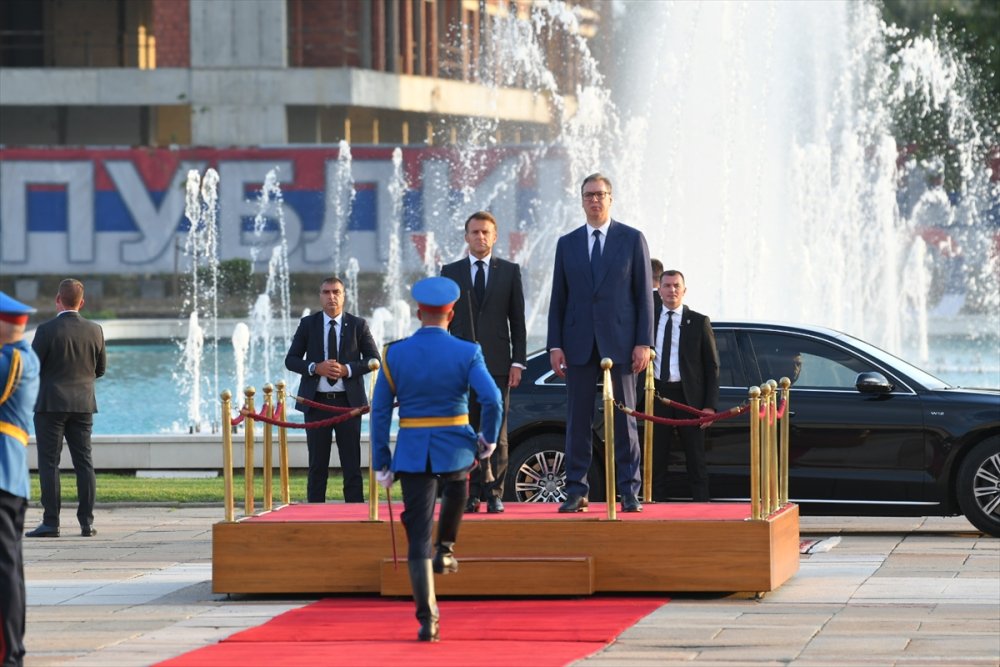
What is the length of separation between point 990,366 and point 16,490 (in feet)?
82.6

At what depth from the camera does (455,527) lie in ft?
31.5

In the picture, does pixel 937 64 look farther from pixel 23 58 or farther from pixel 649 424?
pixel 649 424

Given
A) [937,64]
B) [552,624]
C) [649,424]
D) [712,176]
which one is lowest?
[552,624]

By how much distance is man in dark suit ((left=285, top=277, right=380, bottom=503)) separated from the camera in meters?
13.4

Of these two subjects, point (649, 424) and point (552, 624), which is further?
point (649, 424)

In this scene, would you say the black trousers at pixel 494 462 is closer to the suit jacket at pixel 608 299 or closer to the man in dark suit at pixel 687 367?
the suit jacket at pixel 608 299

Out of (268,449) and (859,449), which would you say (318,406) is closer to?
(268,449)

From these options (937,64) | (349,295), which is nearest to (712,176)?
(349,295)

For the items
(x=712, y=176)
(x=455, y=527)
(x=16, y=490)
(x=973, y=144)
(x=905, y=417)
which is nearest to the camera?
(x=16, y=490)

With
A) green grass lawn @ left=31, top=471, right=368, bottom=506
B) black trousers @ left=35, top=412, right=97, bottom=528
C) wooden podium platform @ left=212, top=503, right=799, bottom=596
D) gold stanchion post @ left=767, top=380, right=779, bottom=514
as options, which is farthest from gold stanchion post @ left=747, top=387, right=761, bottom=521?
green grass lawn @ left=31, top=471, right=368, bottom=506

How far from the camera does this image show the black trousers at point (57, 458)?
570 inches

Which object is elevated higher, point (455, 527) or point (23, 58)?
point (23, 58)

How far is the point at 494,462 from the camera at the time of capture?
11.4m

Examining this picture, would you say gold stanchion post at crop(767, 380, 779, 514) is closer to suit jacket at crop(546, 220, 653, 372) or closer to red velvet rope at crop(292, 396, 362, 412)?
suit jacket at crop(546, 220, 653, 372)
